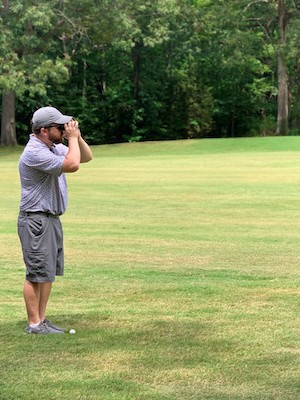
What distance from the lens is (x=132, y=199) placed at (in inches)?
809

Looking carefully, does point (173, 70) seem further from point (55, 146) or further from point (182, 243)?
point (55, 146)

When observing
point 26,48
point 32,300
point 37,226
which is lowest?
point 32,300

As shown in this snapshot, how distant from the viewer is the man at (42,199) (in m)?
6.71

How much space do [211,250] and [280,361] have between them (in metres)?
6.71

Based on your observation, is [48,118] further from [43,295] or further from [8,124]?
[8,124]

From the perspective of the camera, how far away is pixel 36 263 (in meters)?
6.80

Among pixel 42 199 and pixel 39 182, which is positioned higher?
pixel 39 182

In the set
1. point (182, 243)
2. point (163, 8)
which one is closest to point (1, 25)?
point (163, 8)

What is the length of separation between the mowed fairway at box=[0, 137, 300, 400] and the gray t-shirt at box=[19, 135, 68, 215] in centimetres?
103

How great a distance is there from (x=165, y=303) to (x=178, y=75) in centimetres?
5293

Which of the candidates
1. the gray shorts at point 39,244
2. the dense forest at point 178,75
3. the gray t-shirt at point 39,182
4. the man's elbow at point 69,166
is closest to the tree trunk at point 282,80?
the dense forest at point 178,75

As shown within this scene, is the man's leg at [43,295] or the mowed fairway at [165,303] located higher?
the man's leg at [43,295]

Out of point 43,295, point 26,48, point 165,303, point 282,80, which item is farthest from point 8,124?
point 43,295

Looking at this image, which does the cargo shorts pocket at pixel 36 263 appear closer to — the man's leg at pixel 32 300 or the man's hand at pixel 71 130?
the man's leg at pixel 32 300
